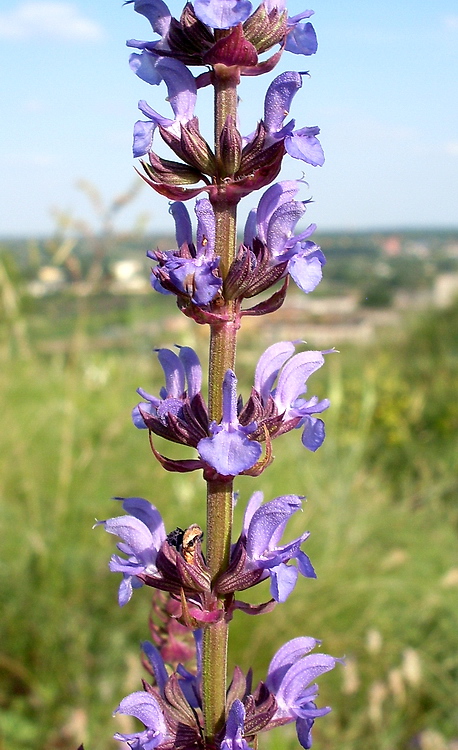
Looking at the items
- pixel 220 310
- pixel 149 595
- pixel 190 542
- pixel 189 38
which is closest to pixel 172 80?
pixel 189 38

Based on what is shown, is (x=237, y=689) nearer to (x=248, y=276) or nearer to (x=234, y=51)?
(x=248, y=276)

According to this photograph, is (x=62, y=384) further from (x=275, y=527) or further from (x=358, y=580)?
(x=275, y=527)

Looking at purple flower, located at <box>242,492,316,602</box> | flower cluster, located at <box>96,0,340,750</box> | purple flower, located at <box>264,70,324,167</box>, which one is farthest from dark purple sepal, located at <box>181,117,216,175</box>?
purple flower, located at <box>242,492,316,602</box>

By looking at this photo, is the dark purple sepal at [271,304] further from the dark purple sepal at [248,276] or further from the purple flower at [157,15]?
the purple flower at [157,15]

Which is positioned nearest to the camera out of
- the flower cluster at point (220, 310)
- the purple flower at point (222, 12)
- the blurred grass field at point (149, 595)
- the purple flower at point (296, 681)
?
the purple flower at point (222, 12)

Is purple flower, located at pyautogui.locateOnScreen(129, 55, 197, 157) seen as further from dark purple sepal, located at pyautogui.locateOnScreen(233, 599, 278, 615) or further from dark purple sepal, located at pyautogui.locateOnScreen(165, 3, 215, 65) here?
dark purple sepal, located at pyautogui.locateOnScreen(233, 599, 278, 615)

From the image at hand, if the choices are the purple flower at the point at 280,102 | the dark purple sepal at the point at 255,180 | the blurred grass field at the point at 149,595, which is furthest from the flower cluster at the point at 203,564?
the blurred grass field at the point at 149,595

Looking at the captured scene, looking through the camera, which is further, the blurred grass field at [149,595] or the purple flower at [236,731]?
the blurred grass field at [149,595]
